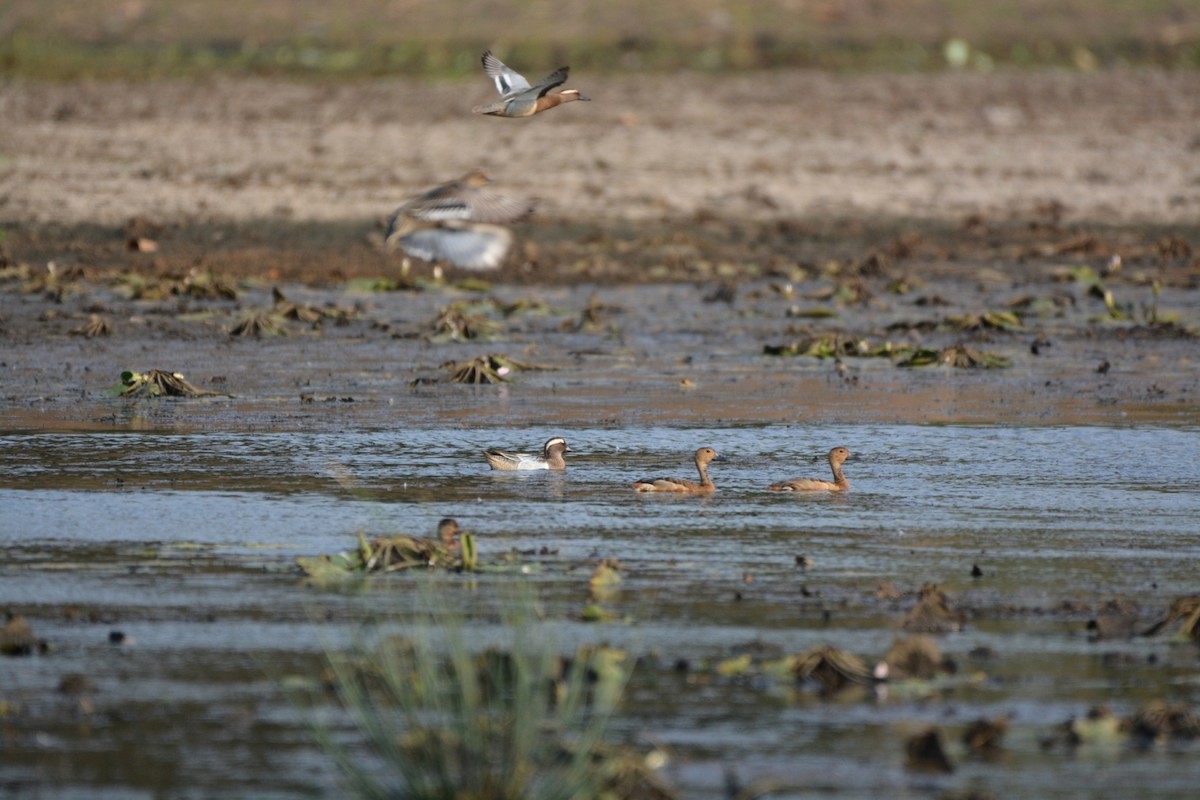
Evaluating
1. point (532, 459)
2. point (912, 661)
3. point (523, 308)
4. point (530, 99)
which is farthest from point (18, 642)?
point (523, 308)

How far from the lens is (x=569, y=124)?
22219 mm

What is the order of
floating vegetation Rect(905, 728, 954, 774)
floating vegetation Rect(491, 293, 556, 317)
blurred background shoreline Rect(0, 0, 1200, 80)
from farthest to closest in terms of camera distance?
blurred background shoreline Rect(0, 0, 1200, 80) → floating vegetation Rect(491, 293, 556, 317) → floating vegetation Rect(905, 728, 954, 774)

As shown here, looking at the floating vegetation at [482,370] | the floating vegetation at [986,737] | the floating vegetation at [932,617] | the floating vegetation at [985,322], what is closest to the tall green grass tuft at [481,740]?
the floating vegetation at [986,737]

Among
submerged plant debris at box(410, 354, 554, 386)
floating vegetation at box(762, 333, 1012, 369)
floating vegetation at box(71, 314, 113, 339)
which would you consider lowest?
floating vegetation at box(762, 333, 1012, 369)

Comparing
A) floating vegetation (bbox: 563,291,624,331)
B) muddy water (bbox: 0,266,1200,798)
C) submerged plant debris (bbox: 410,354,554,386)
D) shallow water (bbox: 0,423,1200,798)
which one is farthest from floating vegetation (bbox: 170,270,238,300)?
shallow water (bbox: 0,423,1200,798)

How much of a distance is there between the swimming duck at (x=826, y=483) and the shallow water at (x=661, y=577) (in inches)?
3.8

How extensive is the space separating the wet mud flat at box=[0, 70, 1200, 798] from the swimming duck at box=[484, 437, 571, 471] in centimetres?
12

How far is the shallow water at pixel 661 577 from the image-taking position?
6184mm

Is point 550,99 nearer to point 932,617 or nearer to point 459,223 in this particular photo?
point 459,223

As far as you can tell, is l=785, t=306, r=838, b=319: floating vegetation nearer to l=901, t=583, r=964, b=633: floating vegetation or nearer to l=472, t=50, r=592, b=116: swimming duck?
l=472, t=50, r=592, b=116: swimming duck

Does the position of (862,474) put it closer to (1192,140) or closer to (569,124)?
(569,124)

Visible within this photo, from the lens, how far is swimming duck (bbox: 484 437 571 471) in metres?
10.7

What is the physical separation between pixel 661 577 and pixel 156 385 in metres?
5.85

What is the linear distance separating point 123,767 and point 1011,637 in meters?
3.24
